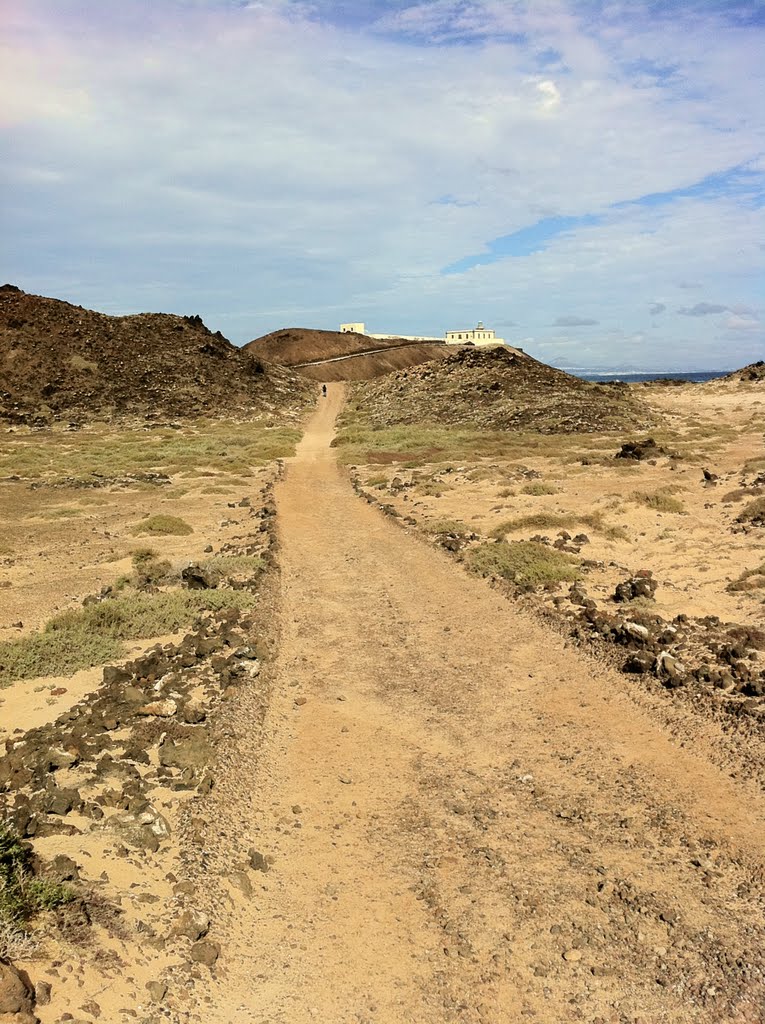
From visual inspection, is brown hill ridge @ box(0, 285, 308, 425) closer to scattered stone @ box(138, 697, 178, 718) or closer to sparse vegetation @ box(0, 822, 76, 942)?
scattered stone @ box(138, 697, 178, 718)

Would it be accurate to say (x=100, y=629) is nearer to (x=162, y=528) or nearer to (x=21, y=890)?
(x=21, y=890)

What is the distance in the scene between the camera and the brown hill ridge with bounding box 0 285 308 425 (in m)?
53.7

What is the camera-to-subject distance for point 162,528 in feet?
62.8

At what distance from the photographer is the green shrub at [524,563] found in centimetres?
1323

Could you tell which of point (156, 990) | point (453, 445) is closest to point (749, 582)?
point (156, 990)

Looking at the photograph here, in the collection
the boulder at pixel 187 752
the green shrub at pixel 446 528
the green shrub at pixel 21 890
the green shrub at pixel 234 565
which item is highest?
the green shrub at pixel 446 528

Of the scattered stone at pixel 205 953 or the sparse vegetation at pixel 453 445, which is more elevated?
the sparse vegetation at pixel 453 445

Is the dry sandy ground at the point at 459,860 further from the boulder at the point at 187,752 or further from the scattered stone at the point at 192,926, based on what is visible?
the boulder at the point at 187,752

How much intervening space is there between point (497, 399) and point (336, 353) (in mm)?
47370

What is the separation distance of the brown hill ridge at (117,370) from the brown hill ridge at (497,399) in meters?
9.26

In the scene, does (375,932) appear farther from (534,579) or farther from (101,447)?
(101,447)

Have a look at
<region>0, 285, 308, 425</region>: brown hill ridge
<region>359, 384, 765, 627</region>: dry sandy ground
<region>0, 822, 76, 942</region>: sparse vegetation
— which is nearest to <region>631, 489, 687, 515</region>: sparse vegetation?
<region>359, 384, 765, 627</region>: dry sandy ground

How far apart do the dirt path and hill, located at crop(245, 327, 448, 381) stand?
247 feet

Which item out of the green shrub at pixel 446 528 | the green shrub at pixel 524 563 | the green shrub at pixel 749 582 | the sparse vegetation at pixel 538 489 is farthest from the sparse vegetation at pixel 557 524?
the sparse vegetation at pixel 538 489
